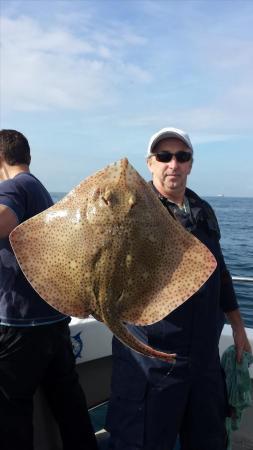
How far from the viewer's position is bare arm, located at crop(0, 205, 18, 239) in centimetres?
249

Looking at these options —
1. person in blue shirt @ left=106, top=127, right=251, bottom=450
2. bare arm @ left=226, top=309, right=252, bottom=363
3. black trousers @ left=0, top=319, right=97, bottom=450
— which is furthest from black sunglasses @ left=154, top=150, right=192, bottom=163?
black trousers @ left=0, top=319, right=97, bottom=450

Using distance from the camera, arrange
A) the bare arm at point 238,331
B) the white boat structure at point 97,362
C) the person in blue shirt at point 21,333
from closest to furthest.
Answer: the person in blue shirt at point 21,333, the bare arm at point 238,331, the white boat structure at point 97,362

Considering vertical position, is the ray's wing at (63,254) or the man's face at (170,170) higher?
the man's face at (170,170)

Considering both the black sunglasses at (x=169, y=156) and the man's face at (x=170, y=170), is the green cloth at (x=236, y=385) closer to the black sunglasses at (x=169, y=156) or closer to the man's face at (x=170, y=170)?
the man's face at (x=170, y=170)

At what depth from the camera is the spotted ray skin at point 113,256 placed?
71.9 inches

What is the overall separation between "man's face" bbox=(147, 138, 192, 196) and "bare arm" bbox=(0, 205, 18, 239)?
0.87 meters

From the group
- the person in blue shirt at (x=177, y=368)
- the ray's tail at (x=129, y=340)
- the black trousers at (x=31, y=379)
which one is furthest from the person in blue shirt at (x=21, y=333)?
the ray's tail at (x=129, y=340)

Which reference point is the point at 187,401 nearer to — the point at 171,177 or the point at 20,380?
the point at 20,380

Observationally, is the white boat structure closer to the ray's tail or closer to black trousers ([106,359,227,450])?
black trousers ([106,359,227,450])

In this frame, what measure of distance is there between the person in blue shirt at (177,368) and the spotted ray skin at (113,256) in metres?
0.56

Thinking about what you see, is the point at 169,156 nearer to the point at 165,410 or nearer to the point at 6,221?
the point at 6,221

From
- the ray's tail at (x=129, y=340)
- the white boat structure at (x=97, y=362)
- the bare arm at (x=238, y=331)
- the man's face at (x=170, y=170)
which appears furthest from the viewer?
the white boat structure at (x=97, y=362)

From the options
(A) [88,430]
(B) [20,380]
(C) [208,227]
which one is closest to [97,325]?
(A) [88,430]

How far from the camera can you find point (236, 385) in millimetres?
2895
